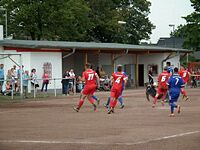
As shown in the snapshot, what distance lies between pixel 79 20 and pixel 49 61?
26490 mm

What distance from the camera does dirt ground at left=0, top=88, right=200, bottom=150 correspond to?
1159 cm

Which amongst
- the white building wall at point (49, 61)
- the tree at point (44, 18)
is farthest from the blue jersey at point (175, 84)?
the tree at point (44, 18)

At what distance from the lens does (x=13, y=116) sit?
19547 millimetres

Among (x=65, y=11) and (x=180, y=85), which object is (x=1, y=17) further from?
(x=180, y=85)

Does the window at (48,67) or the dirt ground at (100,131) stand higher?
the window at (48,67)

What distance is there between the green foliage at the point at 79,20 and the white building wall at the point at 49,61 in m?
19.9

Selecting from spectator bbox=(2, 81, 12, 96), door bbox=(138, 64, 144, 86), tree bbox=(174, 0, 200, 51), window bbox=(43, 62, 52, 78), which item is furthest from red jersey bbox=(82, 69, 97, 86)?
tree bbox=(174, 0, 200, 51)

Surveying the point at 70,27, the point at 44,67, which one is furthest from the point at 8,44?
the point at 70,27

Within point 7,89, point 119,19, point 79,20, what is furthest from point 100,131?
point 119,19

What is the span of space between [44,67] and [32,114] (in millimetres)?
19021

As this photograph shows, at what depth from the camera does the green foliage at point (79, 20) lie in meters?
60.2

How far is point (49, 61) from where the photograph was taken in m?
39.6

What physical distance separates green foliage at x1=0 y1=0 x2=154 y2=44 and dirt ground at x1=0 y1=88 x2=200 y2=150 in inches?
1594

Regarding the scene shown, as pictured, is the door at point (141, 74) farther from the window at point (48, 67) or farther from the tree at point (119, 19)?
the tree at point (119, 19)
